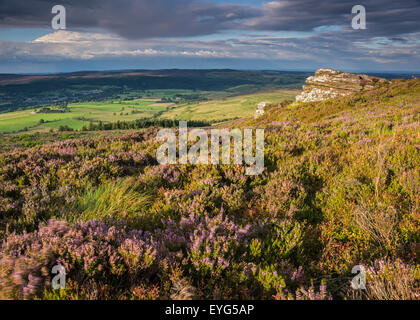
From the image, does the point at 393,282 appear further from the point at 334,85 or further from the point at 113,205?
the point at 334,85

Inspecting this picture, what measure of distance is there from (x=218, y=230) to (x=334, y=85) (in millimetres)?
36350

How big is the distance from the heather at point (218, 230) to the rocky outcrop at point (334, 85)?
2930 centimetres

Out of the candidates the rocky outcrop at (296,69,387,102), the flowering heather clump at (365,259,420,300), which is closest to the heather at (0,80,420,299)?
the flowering heather clump at (365,259,420,300)

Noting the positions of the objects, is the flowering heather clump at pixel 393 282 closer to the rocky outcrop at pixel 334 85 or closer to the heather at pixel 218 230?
the heather at pixel 218 230

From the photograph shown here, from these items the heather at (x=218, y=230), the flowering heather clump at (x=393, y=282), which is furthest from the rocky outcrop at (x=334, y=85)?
the flowering heather clump at (x=393, y=282)

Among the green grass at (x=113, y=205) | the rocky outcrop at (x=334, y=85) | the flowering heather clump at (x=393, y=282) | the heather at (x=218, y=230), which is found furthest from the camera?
the rocky outcrop at (x=334, y=85)

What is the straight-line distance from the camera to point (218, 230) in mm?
3355

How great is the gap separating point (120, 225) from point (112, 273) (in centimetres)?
89

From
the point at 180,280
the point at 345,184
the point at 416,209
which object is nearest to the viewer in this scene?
the point at 180,280

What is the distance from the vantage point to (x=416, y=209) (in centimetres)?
373

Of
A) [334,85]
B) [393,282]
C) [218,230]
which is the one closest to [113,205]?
[218,230]

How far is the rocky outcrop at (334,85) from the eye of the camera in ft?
103

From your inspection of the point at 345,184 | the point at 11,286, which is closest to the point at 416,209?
the point at 345,184
